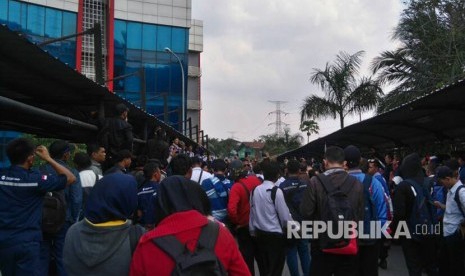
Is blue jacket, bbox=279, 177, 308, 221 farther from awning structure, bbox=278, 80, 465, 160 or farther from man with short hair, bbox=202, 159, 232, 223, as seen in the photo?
awning structure, bbox=278, 80, 465, 160

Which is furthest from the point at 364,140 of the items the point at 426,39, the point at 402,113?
the point at 402,113

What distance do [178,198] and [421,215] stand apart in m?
4.86

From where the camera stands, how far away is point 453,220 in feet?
21.7

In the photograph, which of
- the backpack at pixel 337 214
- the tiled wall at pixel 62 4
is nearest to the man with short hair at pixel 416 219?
the backpack at pixel 337 214

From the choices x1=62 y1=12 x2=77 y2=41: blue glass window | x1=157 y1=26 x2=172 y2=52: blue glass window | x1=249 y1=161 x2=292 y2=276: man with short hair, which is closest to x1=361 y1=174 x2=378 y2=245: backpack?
x1=249 y1=161 x2=292 y2=276: man with short hair

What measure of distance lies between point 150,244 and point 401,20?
20.1m

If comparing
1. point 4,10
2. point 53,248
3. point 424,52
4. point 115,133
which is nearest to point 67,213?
point 53,248

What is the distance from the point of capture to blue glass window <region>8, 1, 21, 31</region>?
1342 inches

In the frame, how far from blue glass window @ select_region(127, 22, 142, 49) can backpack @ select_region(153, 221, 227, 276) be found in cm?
4323

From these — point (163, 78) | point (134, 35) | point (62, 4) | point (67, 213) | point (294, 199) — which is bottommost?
point (67, 213)

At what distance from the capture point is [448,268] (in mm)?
7117

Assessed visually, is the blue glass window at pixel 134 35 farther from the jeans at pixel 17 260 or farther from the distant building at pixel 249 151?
the jeans at pixel 17 260

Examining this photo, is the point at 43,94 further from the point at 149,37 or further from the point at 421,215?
the point at 149,37

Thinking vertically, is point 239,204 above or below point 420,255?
above
